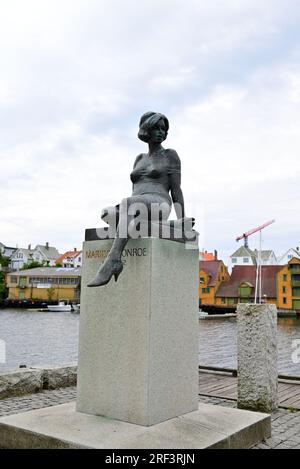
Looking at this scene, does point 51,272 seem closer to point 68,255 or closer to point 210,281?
point 68,255

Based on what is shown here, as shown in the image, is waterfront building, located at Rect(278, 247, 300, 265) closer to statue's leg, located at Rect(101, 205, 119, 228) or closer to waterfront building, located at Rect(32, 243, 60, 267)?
waterfront building, located at Rect(32, 243, 60, 267)

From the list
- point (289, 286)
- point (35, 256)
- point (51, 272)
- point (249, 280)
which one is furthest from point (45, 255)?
point (289, 286)

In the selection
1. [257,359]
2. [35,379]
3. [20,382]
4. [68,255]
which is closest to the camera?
[257,359]

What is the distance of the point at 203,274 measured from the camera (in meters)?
71.2

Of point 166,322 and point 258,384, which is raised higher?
point 166,322

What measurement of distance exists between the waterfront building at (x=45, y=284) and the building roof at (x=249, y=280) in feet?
83.3

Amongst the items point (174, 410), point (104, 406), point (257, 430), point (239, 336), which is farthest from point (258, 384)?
point (104, 406)

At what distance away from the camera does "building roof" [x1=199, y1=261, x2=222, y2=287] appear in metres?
71.3

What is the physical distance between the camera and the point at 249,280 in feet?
227

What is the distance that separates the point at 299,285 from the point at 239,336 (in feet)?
199

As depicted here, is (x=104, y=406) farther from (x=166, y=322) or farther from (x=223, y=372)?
(x=223, y=372)

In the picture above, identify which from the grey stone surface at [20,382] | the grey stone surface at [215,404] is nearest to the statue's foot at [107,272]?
the grey stone surface at [215,404]

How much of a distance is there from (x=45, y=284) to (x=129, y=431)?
82.4 meters
